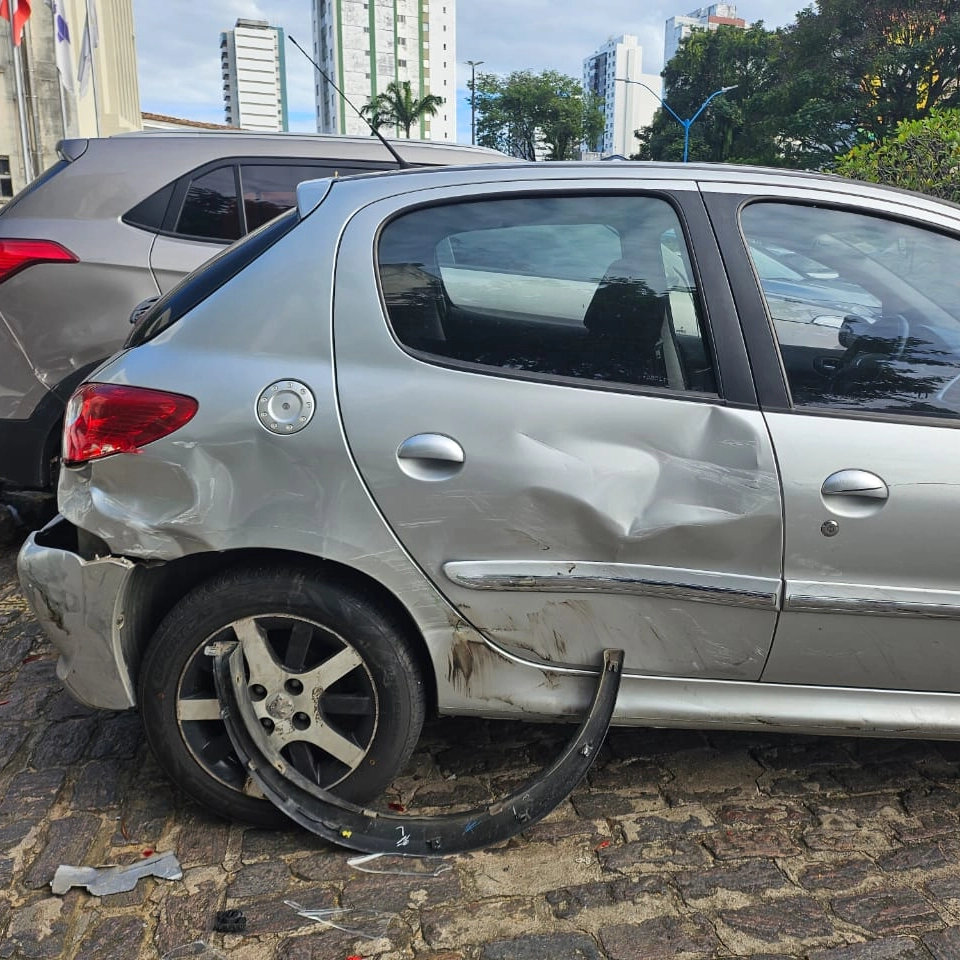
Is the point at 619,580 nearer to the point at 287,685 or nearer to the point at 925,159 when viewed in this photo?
the point at 287,685

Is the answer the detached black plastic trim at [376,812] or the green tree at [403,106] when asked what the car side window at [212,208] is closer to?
the detached black plastic trim at [376,812]

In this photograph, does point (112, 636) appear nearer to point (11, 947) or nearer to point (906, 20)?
point (11, 947)

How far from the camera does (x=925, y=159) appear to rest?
8.92 metres

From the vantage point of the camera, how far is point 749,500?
2256 mm

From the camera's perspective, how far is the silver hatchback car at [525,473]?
2279 mm

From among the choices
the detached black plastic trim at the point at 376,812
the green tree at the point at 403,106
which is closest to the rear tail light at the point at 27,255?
the detached black plastic trim at the point at 376,812

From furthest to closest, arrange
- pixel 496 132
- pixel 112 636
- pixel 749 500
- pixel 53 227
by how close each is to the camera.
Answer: pixel 496 132 → pixel 53 227 → pixel 112 636 → pixel 749 500

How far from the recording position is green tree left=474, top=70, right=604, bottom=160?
239 feet

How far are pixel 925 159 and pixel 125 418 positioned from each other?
8863 millimetres

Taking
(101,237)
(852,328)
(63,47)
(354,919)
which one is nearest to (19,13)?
(63,47)

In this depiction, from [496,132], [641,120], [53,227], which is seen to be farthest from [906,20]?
[641,120]

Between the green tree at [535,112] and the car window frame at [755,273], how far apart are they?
73.8m

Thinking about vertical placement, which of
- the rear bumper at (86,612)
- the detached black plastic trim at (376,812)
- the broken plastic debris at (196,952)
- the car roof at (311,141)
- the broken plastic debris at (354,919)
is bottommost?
the broken plastic debris at (354,919)

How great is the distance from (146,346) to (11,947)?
1.46m
